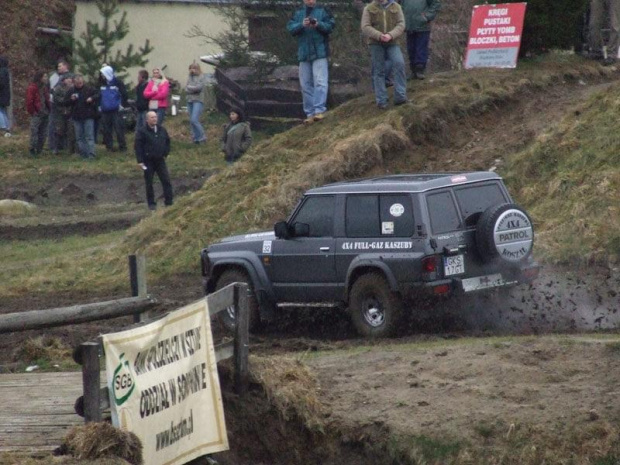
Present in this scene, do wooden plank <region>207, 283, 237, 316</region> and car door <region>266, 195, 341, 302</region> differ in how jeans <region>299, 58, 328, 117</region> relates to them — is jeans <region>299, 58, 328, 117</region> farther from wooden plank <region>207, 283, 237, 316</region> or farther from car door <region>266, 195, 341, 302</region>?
wooden plank <region>207, 283, 237, 316</region>

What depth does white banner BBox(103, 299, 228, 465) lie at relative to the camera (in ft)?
28.7

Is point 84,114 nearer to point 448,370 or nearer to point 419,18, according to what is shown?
point 419,18

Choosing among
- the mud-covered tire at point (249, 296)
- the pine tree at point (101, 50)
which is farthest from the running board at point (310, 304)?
the pine tree at point (101, 50)

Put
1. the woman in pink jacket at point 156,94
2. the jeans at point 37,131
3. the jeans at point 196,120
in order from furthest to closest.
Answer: the jeans at point 37,131 → the jeans at point 196,120 → the woman in pink jacket at point 156,94

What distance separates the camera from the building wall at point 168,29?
38.6m

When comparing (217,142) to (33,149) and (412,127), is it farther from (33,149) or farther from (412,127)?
(412,127)

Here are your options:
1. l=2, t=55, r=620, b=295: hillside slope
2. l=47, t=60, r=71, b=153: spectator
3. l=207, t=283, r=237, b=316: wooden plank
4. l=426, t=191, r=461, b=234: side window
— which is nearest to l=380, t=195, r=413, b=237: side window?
l=426, t=191, r=461, b=234: side window

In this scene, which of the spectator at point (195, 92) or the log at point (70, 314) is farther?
the spectator at point (195, 92)

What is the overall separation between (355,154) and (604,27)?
6208 millimetres

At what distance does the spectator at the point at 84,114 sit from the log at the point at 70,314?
1879 centimetres

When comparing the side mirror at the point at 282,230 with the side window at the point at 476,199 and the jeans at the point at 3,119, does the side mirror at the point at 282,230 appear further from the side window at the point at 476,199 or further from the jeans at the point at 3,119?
the jeans at the point at 3,119

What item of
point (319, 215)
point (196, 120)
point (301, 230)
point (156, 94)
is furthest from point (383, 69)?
point (196, 120)

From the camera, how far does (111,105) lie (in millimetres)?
30797

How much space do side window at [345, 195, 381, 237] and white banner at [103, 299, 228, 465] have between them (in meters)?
4.19
